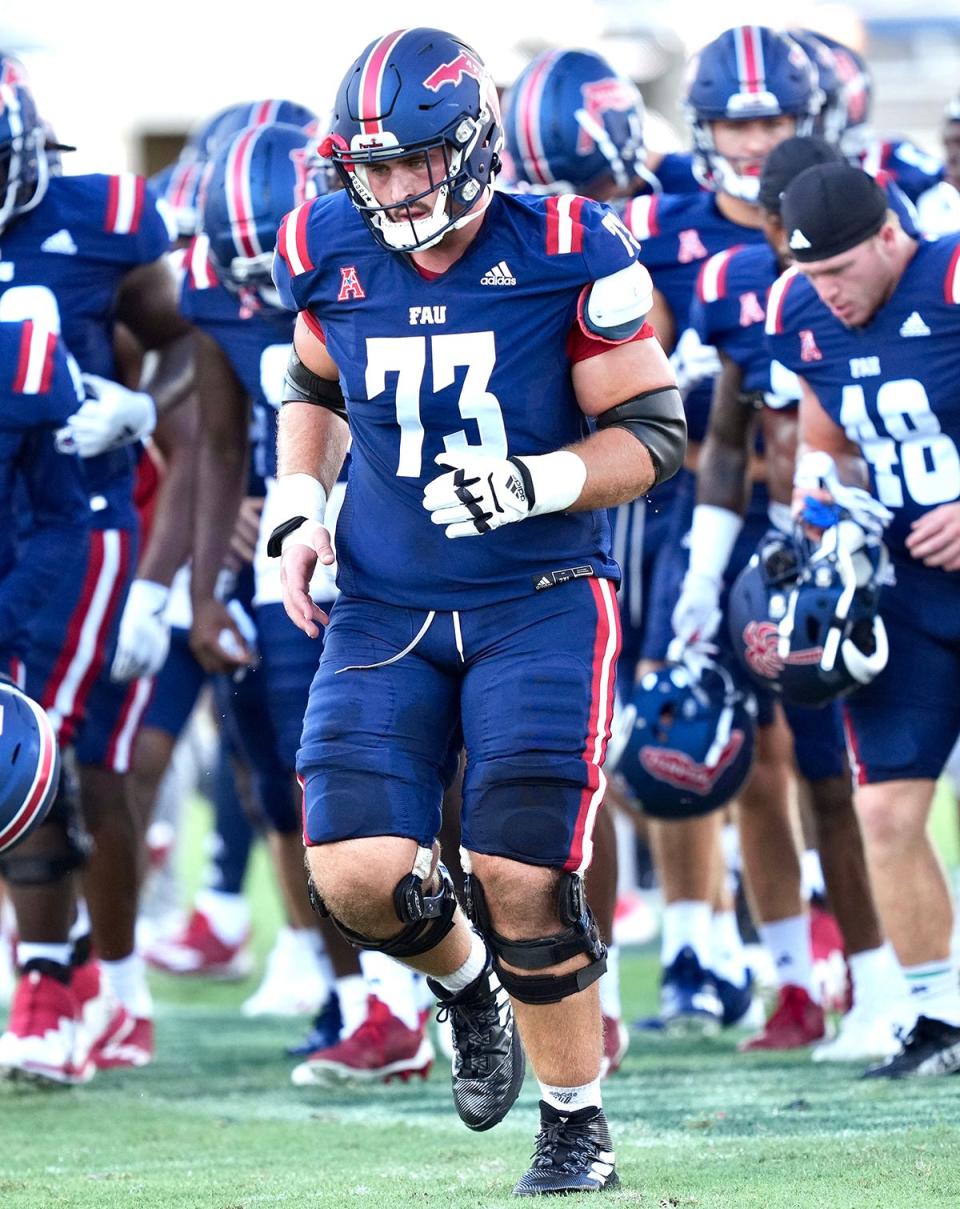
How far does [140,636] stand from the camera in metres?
5.54

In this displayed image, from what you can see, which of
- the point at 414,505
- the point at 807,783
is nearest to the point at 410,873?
the point at 414,505

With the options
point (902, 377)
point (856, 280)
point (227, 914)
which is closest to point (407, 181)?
point (856, 280)

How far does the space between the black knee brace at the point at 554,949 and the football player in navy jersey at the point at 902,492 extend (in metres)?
A: 1.35

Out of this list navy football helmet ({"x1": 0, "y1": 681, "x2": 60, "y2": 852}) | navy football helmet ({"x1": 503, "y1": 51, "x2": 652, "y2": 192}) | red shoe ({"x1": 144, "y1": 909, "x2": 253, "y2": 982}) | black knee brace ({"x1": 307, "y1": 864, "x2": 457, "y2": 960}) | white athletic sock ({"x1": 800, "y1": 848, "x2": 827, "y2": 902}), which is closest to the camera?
black knee brace ({"x1": 307, "y1": 864, "x2": 457, "y2": 960})

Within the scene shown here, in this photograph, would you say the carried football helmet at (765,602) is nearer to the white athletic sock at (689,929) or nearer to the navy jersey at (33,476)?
the white athletic sock at (689,929)

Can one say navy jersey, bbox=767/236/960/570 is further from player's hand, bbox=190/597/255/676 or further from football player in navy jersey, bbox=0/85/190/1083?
football player in navy jersey, bbox=0/85/190/1083

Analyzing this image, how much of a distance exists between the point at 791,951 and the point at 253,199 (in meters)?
2.33

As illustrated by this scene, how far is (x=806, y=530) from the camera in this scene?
4.91m

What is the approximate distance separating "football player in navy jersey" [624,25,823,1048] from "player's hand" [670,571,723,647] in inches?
14.9

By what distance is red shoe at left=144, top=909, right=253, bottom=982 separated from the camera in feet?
25.1

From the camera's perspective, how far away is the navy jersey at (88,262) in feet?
17.8

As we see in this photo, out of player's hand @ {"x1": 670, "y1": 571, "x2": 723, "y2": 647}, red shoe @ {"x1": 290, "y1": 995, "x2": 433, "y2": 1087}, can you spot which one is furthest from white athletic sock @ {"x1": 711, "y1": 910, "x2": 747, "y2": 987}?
red shoe @ {"x1": 290, "y1": 995, "x2": 433, "y2": 1087}

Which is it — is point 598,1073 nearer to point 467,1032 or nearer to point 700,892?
point 467,1032

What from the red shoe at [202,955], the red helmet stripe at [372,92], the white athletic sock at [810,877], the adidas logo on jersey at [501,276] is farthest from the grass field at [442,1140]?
the red shoe at [202,955]
